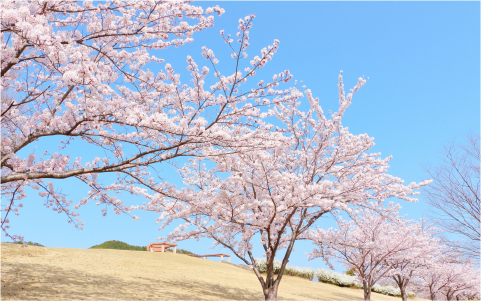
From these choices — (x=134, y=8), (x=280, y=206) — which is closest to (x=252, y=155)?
(x=280, y=206)

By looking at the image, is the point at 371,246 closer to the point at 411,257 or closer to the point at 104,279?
the point at 411,257

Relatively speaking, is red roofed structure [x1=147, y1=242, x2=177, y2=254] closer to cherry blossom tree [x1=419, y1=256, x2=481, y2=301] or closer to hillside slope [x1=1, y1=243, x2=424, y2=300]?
hillside slope [x1=1, y1=243, x2=424, y2=300]

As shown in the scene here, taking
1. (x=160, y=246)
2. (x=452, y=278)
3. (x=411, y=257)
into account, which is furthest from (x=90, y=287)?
(x=452, y=278)

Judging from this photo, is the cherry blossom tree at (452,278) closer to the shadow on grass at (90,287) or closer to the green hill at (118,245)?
the shadow on grass at (90,287)

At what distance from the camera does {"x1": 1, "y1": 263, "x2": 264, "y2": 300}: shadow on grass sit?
7.88 meters

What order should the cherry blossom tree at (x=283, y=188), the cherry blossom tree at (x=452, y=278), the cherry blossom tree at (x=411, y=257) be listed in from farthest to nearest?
the cherry blossom tree at (x=452, y=278) → the cherry blossom tree at (x=411, y=257) → the cherry blossom tree at (x=283, y=188)

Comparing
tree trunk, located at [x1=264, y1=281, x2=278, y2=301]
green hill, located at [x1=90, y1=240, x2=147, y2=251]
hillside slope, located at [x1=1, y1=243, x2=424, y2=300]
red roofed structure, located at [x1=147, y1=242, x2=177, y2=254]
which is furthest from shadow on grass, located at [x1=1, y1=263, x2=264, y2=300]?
green hill, located at [x1=90, y1=240, x2=147, y2=251]

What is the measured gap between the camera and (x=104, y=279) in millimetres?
10234

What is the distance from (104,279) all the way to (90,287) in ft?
4.51

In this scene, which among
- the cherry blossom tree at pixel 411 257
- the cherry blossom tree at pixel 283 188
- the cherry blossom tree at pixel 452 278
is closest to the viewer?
the cherry blossom tree at pixel 283 188

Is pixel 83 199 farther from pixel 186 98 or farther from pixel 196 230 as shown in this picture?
pixel 186 98

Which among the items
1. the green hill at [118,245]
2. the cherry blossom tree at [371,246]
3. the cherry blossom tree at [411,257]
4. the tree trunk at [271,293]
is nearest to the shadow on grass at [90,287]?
the tree trunk at [271,293]

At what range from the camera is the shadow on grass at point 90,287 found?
7883 mm

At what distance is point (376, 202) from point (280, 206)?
3.92 meters
